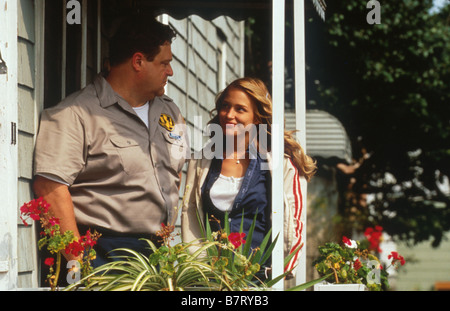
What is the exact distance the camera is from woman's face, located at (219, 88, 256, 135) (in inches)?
158

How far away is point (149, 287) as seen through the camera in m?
2.95

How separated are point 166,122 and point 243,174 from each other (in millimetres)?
520

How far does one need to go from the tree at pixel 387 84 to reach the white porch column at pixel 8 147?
8133 mm

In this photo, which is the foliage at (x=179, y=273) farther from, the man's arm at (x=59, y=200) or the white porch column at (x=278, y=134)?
the man's arm at (x=59, y=200)

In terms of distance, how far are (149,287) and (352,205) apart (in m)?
10.9

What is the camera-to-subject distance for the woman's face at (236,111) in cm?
402

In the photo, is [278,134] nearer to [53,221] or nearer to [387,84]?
[53,221]

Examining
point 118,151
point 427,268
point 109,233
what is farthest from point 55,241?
point 427,268

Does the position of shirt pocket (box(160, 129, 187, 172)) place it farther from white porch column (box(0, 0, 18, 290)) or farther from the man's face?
white porch column (box(0, 0, 18, 290))

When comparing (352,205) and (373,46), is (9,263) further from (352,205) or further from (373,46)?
(352,205)

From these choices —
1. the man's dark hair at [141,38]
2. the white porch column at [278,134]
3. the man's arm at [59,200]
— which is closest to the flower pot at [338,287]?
the white porch column at [278,134]

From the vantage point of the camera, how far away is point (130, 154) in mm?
3723
